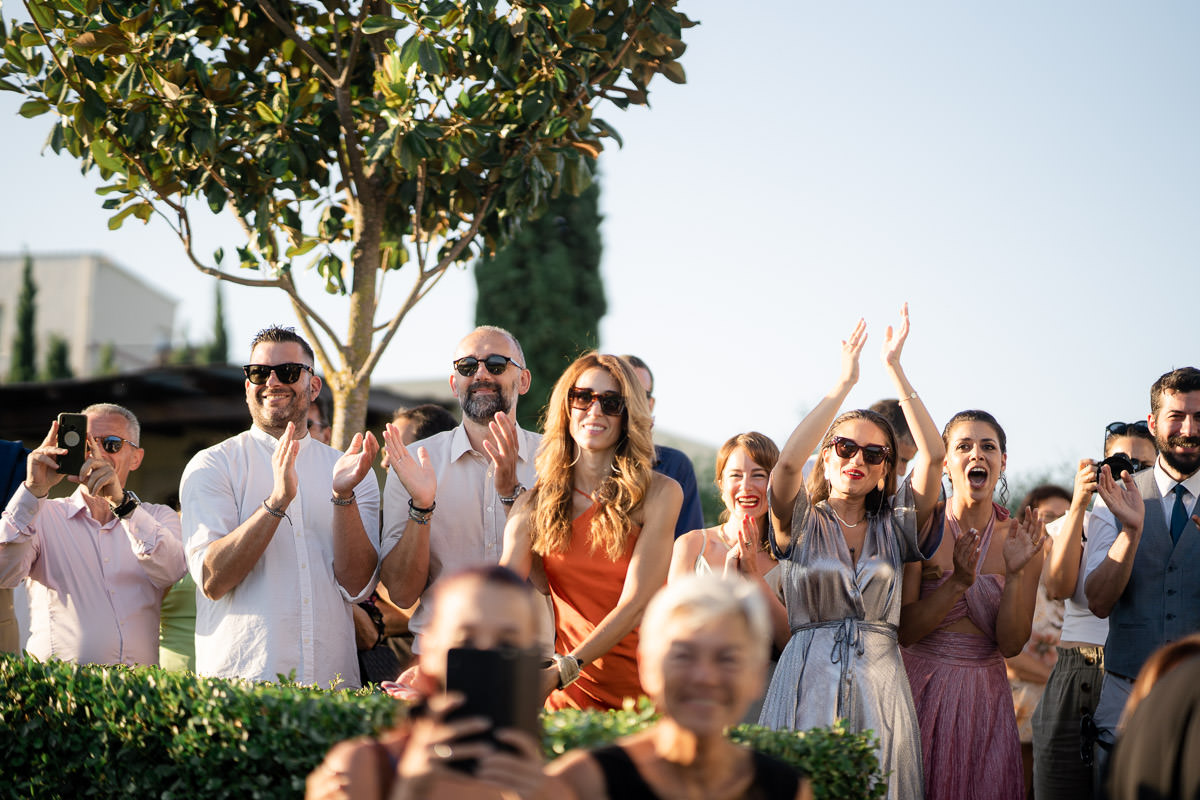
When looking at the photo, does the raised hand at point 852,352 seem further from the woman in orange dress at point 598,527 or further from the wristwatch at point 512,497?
the wristwatch at point 512,497

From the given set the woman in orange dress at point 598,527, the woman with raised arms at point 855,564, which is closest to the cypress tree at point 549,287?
the woman in orange dress at point 598,527

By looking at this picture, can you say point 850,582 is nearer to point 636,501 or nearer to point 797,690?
point 797,690

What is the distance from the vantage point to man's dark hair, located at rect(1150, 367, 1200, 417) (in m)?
5.24

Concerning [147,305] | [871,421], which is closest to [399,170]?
[871,421]

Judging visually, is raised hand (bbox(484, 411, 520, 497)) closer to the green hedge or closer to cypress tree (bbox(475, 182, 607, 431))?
the green hedge

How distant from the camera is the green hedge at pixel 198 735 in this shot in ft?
12.0

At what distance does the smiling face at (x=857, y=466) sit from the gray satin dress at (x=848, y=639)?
0.43ft

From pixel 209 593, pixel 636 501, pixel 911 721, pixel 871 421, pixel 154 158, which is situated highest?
pixel 154 158

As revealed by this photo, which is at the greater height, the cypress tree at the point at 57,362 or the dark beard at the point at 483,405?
the cypress tree at the point at 57,362

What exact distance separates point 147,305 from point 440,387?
80.8 ft

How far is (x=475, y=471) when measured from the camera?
216 inches

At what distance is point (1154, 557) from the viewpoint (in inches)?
207

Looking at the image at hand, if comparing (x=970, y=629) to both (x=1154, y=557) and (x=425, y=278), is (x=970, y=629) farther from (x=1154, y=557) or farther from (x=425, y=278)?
(x=425, y=278)

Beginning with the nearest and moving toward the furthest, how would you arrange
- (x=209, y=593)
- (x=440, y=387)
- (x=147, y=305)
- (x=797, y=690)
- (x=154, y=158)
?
(x=797, y=690) → (x=209, y=593) → (x=154, y=158) → (x=440, y=387) → (x=147, y=305)
